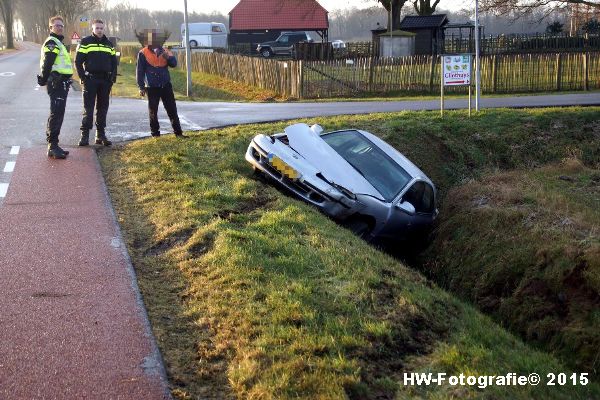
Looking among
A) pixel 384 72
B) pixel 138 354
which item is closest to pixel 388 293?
pixel 138 354

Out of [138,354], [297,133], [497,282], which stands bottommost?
[497,282]

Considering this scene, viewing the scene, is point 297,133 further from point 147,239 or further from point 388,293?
point 388,293

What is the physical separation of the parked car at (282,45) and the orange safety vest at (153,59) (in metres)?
44.5

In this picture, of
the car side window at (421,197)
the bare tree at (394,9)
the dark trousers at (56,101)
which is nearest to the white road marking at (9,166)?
the dark trousers at (56,101)

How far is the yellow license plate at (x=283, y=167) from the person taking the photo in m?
9.81

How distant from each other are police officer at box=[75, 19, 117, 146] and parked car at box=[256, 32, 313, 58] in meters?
44.6

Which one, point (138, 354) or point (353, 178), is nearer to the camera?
point (138, 354)

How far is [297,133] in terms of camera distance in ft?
35.3

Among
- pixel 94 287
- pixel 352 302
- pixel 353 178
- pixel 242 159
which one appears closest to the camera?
pixel 352 302

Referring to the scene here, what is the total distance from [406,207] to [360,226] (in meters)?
0.68

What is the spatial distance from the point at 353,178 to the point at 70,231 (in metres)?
3.70

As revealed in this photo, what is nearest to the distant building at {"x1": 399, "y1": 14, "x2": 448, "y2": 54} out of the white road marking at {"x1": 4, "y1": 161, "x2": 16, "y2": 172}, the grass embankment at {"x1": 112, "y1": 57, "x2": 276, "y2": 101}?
the grass embankment at {"x1": 112, "y1": 57, "x2": 276, "y2": 101}

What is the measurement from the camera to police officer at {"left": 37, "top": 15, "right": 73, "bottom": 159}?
1133cm

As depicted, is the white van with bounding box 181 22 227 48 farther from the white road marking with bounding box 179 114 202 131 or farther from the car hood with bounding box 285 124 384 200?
the car hood with bounding box 285 124 384 200
